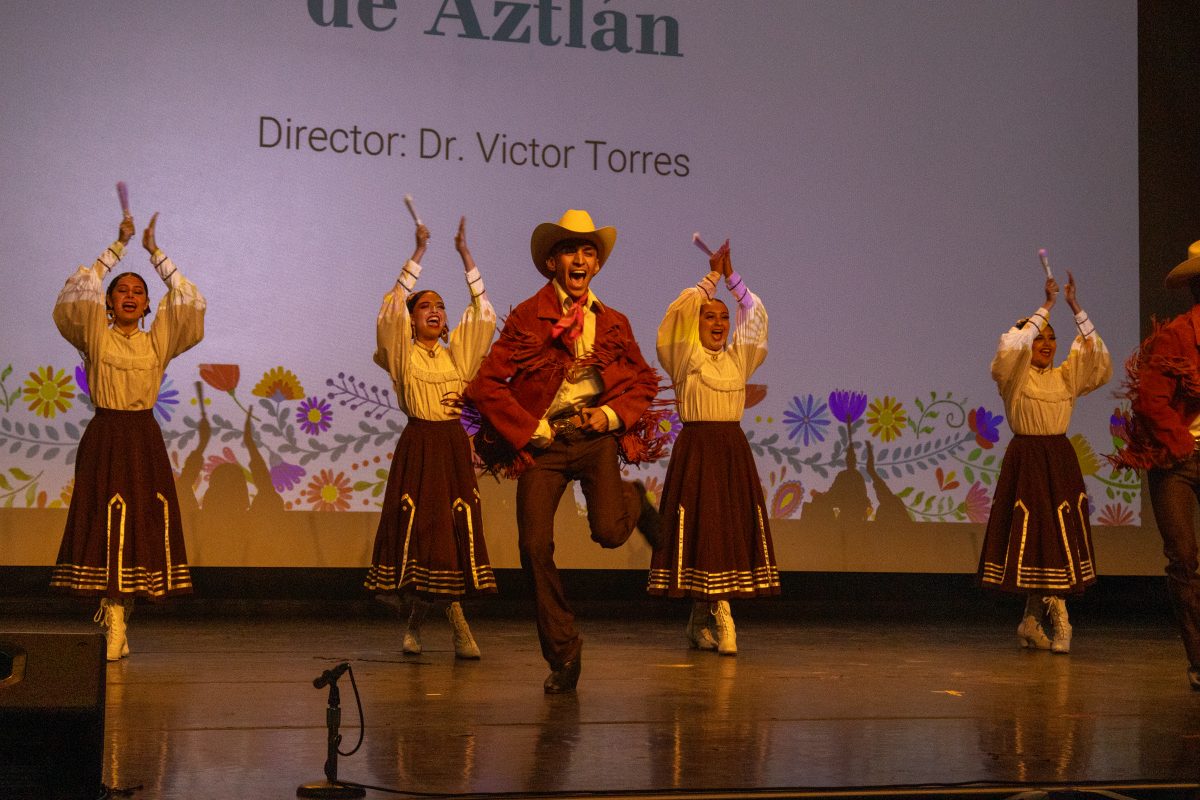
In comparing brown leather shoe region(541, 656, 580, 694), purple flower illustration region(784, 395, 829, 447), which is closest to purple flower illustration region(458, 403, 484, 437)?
brown leather shoe region(541, 656, 580, 694)

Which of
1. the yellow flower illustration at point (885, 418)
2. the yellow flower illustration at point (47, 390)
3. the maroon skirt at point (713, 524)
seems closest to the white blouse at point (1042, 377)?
the yellow flower illustration at point (885, 418)

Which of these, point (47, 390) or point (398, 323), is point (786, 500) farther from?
point (47, 390)

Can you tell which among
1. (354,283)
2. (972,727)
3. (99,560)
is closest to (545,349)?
(972,727)

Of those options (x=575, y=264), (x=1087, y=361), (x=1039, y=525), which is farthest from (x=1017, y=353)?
(x=575, y=264)

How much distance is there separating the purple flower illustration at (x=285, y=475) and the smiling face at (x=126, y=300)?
1.36m

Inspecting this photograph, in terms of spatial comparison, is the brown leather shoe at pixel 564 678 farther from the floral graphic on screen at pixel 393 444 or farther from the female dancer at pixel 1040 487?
the female dancer at pixel 1040 487

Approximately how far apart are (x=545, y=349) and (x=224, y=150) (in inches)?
106

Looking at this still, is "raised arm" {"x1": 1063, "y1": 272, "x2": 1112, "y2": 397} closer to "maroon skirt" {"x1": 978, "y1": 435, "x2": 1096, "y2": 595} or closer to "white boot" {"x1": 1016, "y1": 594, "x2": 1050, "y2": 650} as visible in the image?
"maroon skirt" {"x1": 978, "y1": 435, "x2": 1096, "y2": 595}

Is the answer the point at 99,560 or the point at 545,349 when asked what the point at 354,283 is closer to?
the point at 99,560

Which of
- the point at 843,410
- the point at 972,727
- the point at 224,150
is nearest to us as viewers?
the point at 972,727

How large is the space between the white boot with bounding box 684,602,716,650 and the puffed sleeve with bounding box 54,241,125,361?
A: 7.76 ft

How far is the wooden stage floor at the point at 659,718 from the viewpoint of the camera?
2695mm

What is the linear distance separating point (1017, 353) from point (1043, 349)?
0.15 metres

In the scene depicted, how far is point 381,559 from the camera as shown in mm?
5020
